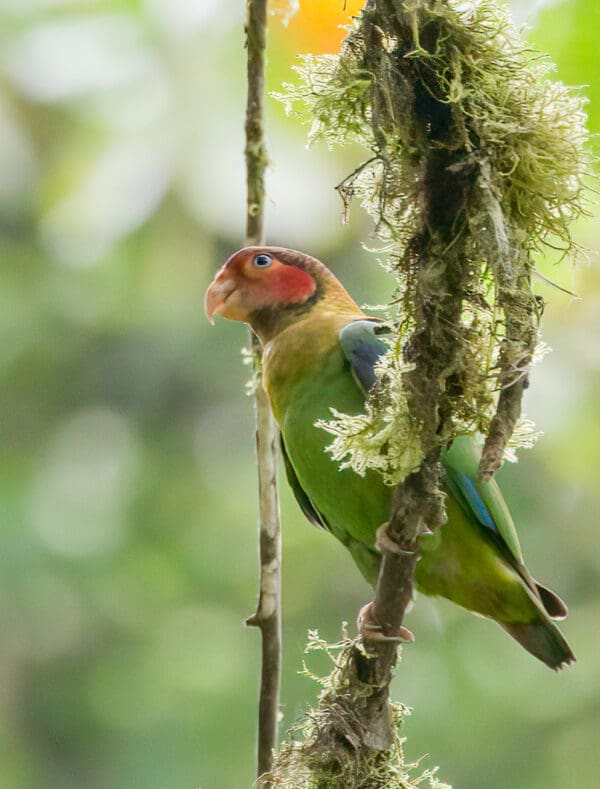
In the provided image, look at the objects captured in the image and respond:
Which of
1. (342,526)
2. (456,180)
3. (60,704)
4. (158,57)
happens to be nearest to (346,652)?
(342,526)

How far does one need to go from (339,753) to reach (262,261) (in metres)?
1.51

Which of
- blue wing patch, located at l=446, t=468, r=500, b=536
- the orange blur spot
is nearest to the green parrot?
blue wing patch, located at l=446, t=468, r=500, b=536

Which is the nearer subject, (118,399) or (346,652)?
(346,652)

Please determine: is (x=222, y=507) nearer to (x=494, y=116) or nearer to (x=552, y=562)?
(x=552, y=562)

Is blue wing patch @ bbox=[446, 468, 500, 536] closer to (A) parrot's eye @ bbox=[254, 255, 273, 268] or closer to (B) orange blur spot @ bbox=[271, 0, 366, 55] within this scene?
(A) parrot's eye @ bbox=[254, 255, 273, 268]

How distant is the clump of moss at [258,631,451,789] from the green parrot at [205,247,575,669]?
1.64 ft

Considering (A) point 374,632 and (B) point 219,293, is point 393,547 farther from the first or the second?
(B) point 219,293

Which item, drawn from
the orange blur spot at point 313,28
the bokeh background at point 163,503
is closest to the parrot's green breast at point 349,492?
the orange blur spot at point 313,28

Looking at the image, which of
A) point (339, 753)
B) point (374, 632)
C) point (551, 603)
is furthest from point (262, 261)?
point (339, 753)

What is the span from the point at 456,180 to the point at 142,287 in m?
5.03

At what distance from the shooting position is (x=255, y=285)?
3.06 metres

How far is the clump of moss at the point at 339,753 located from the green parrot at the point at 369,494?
50cm

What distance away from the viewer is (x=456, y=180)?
1669mm

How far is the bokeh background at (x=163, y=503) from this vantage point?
217 inches
